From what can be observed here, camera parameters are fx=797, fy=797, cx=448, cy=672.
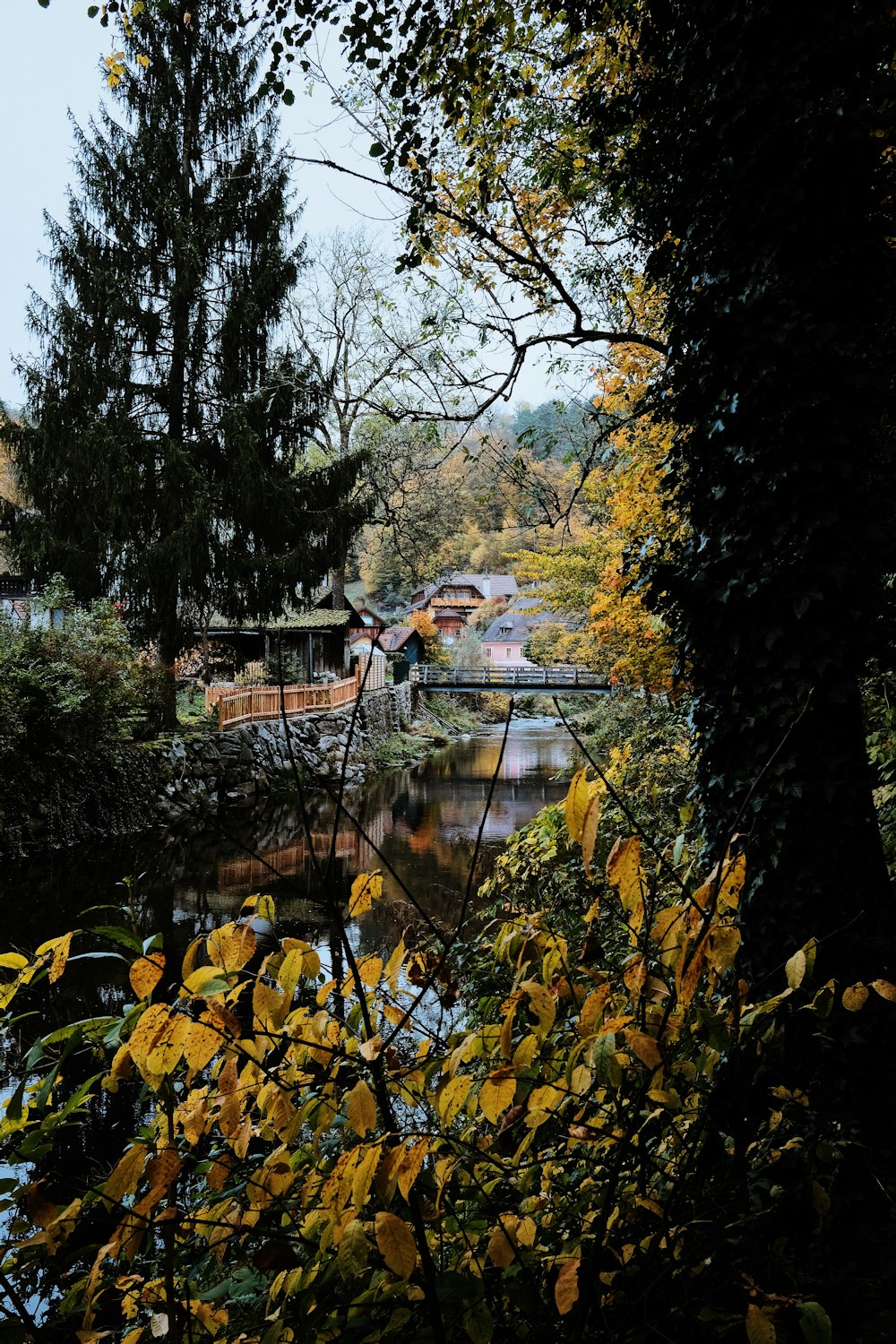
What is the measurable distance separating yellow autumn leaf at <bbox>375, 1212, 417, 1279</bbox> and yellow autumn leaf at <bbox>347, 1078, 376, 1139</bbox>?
8 cm

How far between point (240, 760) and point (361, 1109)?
13.7m

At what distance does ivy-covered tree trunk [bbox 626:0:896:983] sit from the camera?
6.76 ft

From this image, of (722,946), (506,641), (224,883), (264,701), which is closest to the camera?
(722,946)

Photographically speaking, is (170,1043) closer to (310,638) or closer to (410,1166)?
(410,1166)

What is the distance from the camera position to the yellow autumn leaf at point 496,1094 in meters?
0.89

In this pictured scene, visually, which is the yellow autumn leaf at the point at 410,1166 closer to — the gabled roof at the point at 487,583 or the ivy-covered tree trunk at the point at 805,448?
the ivy-covered tree trunk at the point at 805,448

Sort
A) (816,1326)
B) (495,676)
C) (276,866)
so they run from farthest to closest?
(495,676) → (276,866) → (816,1326)

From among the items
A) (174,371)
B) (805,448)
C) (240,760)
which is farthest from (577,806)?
(174,371)

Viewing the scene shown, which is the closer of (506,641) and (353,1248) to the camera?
(353,1248)

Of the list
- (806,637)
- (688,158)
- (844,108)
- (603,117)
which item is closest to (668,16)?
(688,158)

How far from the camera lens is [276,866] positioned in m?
10.2

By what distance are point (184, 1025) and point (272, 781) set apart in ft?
46.2

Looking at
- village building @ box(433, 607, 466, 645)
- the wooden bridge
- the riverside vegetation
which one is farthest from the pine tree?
village building @ box(433, 607, 466, 645)

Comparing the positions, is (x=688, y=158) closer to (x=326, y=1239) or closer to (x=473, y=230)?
(x=473, y=230)
